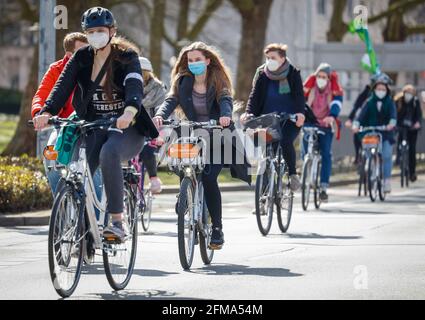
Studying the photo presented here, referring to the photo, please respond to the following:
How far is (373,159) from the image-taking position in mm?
20812

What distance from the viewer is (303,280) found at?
10.2 metres

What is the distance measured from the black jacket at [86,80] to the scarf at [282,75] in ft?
18.6

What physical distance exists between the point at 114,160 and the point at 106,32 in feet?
3.03

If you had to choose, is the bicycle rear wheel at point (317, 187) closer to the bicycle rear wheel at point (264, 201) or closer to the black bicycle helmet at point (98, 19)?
the bicycle rear wheel at point (264, 201)

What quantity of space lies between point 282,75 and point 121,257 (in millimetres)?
5957

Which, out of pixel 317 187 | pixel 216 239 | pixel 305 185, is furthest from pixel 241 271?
pixel 317 187

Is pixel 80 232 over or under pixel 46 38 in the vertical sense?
under

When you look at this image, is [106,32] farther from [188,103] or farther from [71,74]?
[188,103]

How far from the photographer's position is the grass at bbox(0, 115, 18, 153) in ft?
153

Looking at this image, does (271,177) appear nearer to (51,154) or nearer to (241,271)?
(241,271)

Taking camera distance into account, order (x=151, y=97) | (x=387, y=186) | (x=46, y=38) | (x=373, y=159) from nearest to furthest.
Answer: (x=151, y=97), (x=46, y=38), (x=373, y=159), (x=387, y=186)

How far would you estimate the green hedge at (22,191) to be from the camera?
54.3 feet

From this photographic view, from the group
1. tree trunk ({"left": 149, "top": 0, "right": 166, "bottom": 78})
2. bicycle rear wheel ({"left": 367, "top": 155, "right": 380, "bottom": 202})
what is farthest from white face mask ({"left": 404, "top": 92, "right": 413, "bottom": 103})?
tree trunk ({"left": 149, "top": 0, "right": 166, "bottom": 78})

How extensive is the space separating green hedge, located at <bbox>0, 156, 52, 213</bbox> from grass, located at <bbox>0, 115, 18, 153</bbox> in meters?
24.8
